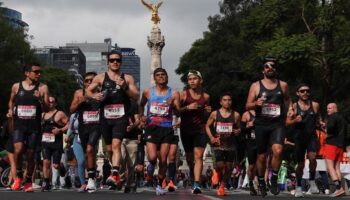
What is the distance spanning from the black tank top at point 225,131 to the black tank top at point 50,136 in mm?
3329

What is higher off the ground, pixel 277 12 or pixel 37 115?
pixel 277 12

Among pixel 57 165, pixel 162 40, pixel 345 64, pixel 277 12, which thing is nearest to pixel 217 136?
pixel 57 165

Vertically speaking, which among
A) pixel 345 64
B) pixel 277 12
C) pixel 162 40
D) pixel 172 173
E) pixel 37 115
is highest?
pixel 162 40

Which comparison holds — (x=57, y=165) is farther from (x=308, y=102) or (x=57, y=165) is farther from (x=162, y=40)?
(x=162, y=40)

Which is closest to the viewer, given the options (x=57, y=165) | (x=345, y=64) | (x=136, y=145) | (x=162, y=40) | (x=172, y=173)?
(x=172, y=173)

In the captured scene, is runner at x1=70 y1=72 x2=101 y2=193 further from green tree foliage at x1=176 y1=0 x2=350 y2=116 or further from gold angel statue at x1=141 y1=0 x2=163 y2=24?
gold angel statue at x1=141 y1=0 x2=163 y2=24

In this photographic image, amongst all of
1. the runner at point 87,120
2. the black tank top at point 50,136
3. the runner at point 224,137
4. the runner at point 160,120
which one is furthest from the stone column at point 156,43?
the runner at point 160,120

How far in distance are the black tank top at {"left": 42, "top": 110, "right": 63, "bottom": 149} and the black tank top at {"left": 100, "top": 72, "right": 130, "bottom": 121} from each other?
12.3 feet

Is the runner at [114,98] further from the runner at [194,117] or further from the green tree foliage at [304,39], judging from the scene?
the green tree foliage at [304,39]

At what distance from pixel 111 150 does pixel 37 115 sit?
146 centimetres

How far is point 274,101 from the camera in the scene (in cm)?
1352

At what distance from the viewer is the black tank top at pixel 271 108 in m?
13.5

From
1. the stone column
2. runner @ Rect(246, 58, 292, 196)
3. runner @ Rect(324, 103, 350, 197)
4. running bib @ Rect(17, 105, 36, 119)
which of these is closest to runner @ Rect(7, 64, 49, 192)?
running bib @ Rect(17, 105, 36, 119)

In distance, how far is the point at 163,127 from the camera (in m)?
14.2
